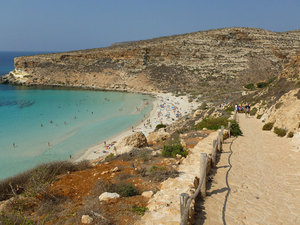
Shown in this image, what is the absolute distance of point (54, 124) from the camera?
25.1 metres

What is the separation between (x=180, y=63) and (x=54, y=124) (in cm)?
3876

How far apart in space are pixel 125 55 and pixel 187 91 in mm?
24096

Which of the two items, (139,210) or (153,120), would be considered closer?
(139,210)

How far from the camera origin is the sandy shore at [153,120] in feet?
54.9

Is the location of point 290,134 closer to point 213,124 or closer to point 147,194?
point 213,124

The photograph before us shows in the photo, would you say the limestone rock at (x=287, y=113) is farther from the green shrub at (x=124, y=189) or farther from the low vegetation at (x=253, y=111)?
the green shrub at (x=124, y=189)

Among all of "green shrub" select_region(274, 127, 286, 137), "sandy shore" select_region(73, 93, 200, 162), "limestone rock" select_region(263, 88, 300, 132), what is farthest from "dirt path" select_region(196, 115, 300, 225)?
"sandy shore" select_region(73, 93, 200, 162)

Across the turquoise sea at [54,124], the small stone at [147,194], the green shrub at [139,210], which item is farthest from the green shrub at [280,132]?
the turquoise sea at [54,124]

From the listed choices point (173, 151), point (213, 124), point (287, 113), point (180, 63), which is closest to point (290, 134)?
point (287, 113)

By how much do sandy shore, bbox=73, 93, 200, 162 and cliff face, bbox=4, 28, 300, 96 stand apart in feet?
39.6

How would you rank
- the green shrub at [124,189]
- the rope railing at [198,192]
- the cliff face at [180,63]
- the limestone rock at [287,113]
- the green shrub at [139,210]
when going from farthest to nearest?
the cliff face at [180,63] → the limestone rock at [287,113] → the green shrub at [124,189] → the green shrub at [139,210] → the rope railing at [198,192]

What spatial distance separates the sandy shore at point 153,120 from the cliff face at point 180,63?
12.1m

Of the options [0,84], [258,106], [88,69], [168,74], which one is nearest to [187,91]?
[168,74]

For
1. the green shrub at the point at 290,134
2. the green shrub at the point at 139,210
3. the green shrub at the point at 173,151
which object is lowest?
the green shrub at the point at 139,210
